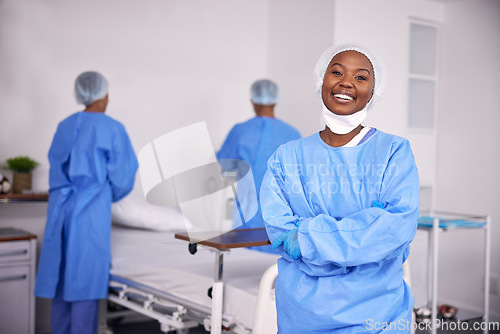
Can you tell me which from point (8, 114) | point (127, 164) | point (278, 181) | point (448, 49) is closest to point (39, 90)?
point (8, 114)

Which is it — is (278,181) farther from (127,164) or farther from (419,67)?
(419,67)

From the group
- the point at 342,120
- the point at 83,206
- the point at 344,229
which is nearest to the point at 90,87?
the point at 83,206

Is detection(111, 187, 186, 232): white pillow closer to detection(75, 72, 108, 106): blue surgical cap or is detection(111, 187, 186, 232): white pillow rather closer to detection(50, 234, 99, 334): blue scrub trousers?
detection(50, 234, 99, 334): blue scrub trousers

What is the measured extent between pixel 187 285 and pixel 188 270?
90mm

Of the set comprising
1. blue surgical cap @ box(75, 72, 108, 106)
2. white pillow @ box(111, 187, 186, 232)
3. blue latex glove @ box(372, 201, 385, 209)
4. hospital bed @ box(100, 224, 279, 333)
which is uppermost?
blue surgical cap @ box(75, 72, 108, 106)

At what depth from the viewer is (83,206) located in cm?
311

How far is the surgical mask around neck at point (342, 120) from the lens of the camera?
1497 millimetres

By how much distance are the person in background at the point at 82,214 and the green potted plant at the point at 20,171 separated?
0.54 meters

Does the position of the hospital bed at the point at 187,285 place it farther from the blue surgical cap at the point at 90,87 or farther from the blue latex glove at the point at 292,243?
the blue surgical cap at the point at 90,87

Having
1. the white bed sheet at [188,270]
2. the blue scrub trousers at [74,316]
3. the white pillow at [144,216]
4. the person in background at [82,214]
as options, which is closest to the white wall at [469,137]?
the white bed sheet at [188,270]

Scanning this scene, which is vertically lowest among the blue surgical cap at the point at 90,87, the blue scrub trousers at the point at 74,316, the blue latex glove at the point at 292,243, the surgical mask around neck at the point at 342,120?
the blue scrub trousers at the point at 74,316

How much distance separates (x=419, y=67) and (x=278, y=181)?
140 inches

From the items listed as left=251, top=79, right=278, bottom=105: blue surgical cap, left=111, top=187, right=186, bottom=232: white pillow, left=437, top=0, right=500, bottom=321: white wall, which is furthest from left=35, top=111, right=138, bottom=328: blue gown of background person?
left=437, top=0, right=500, bottom=321: white wall

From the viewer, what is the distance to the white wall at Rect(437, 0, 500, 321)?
4305 mm
